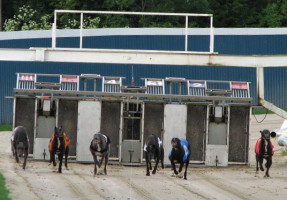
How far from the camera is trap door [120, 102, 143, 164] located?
23141 mm

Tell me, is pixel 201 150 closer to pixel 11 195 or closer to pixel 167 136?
pixel 167 136

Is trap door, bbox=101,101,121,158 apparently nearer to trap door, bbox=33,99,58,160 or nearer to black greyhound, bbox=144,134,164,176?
trap door, bbox=33,99,58,160

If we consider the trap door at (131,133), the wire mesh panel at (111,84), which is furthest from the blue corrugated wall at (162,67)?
the trap door at (131,133)

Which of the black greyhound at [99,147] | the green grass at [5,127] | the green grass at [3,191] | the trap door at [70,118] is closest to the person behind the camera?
the green grass at [3,191]

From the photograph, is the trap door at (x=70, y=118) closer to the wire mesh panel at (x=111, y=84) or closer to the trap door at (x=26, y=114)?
the trap door at (x=26, y=114)

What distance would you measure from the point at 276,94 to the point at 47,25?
12.2 m

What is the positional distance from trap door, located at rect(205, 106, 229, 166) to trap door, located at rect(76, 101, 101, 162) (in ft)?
8.48

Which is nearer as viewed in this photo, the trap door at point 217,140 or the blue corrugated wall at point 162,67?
the trap door at point 217,140

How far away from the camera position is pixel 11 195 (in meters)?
16.0

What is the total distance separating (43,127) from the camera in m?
23.5

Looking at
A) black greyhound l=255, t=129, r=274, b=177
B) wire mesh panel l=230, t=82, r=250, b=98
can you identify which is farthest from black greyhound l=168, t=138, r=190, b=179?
wire mesh panel l=230, t=82, r=250, b=98

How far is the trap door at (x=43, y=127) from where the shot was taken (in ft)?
76.3

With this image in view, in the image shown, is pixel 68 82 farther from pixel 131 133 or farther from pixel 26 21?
pixel 26 21

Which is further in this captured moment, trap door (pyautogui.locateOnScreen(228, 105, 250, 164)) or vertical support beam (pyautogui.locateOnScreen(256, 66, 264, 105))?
trap door (pyautogui.locateOnScreen(228, 105, 250, 164))
